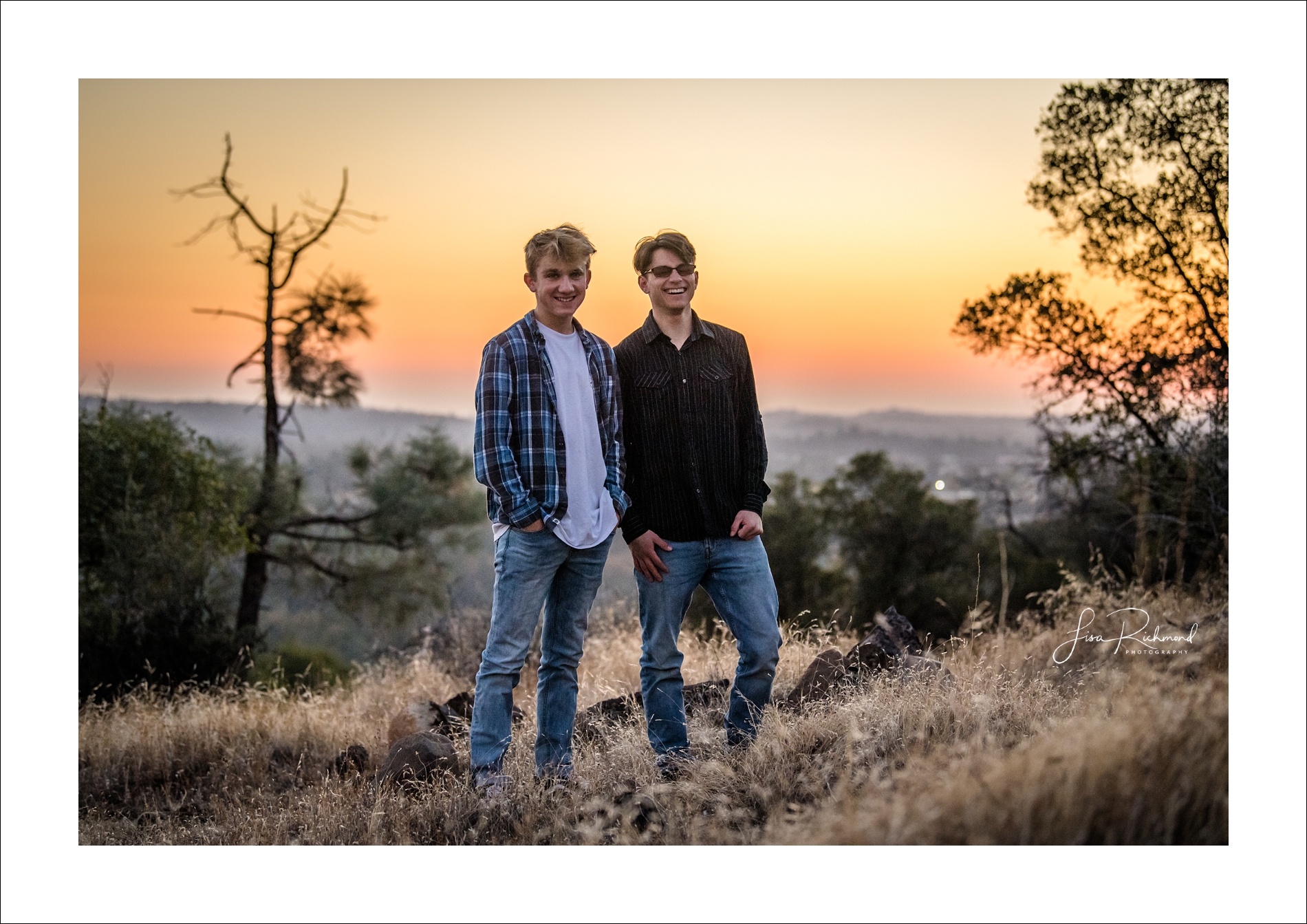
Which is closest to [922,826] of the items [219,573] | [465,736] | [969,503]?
[465,736]

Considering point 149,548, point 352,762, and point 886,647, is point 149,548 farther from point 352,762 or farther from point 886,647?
point 886,647

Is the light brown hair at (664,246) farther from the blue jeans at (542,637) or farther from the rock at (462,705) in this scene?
the rock at (462,705)

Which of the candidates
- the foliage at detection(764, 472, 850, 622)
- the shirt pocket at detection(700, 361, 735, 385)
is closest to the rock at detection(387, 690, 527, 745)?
the shirt pocket at detection(700, 361, 735, 385)

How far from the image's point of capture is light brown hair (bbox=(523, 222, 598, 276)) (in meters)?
3.43

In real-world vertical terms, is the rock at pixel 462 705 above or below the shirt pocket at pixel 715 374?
below

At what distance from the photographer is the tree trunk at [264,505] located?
11.4m

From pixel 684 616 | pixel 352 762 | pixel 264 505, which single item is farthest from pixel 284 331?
pixel 684 616

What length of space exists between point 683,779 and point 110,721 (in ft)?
14.4

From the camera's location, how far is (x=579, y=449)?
3.45m

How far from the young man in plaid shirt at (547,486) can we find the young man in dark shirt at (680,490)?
0.39 feet

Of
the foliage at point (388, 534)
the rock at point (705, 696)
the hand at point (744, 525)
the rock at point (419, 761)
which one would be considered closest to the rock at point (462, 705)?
the rock at point (419, 761)

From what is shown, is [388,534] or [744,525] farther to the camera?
[388,534]

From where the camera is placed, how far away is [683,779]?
3475mm

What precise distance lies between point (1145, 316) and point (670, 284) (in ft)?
14.5
